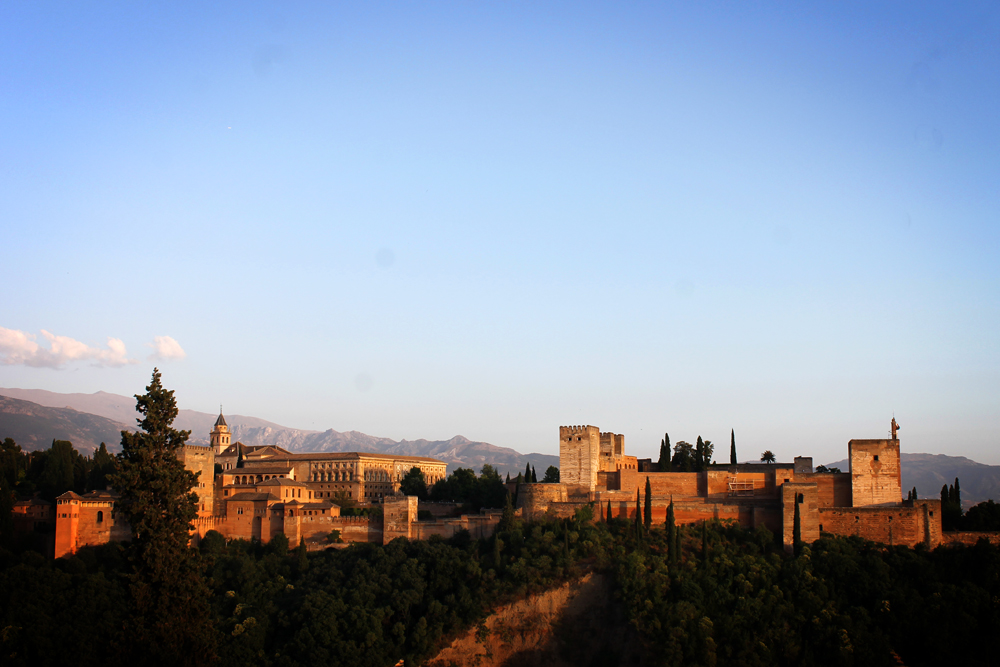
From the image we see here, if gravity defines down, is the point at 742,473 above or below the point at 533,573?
above

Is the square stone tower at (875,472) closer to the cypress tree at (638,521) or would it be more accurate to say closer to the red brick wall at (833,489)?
the red brick wall at (833,489)

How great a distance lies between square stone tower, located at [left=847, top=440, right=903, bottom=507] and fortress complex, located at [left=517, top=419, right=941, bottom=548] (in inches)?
2.0

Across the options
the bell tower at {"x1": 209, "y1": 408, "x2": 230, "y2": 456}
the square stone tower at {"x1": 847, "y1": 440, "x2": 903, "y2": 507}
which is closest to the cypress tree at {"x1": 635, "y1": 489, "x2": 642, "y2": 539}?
the square stone tower at {"x1": 847, "y1": 440, "x2": 903, "y2": 507}

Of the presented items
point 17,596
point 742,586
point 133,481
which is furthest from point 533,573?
point 133,481

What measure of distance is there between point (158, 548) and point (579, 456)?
120ft

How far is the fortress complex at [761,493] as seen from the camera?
153 ft

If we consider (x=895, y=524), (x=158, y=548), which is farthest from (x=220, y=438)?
(x=158, y=548)

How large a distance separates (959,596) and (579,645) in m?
18.7

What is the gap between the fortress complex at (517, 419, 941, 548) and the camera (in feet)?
153

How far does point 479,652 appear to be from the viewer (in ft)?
156

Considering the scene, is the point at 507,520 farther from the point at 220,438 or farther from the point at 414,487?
the point at 220,438

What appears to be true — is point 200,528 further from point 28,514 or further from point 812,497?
point 812,497

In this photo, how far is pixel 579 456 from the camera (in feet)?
180

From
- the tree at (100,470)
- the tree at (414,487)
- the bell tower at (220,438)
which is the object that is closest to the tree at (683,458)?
the tree at (414,487)
